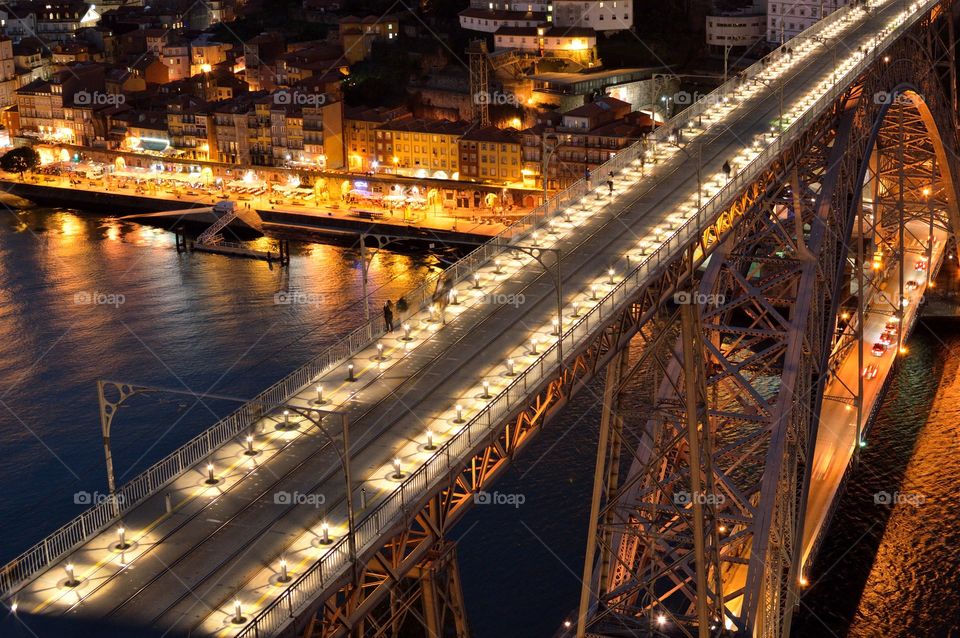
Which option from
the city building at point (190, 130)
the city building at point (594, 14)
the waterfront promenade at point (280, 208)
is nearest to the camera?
the waterfront promenade at point (280, 208)

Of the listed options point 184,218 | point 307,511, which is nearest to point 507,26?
point 184,218

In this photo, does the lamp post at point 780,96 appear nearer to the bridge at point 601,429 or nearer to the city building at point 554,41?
the bridge at point 601,429

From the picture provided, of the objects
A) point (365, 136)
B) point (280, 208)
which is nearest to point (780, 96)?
point (280, 208)

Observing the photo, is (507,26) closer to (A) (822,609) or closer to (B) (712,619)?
(A) (822,609)

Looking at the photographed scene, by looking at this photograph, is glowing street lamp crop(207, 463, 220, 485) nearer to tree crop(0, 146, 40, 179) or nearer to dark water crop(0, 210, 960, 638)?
dark water crop(0, 210, 960, 638)

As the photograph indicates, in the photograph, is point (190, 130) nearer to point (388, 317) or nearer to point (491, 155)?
point (491, 155)

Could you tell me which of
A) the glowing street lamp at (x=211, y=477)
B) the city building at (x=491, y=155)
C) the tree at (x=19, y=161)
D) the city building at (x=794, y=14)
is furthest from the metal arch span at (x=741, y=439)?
the tree at (x=19, y=161)
